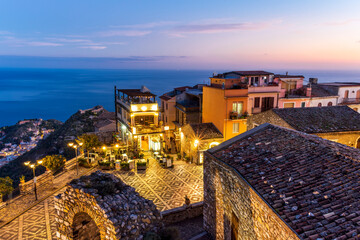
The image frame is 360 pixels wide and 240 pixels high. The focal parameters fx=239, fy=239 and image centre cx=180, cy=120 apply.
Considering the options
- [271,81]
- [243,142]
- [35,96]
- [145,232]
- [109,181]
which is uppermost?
[271,81]

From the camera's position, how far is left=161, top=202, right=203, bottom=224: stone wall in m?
13.5

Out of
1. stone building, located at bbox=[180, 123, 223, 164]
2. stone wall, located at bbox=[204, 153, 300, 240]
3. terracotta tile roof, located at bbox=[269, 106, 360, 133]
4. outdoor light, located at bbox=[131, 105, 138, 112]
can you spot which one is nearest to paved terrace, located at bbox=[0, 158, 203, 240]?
stone building, located at bbox=[180, 123, 223, 164]

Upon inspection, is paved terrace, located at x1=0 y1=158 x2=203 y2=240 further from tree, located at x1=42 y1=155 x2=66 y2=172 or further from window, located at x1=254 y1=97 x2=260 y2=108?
window, located at x1=254 y1=97 x2=260 y2=108

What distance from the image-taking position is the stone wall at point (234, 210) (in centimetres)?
682

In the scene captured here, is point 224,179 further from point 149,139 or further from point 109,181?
point 149,139

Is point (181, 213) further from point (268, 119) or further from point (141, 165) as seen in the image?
point (268, 119)

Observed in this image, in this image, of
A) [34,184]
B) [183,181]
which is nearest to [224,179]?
[183,181]

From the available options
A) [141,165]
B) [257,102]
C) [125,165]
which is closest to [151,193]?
[141,165]

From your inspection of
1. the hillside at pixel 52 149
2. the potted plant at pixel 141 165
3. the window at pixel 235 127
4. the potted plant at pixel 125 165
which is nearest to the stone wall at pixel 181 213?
the potted plant at pixel 141 165

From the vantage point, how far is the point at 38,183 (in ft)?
54.9

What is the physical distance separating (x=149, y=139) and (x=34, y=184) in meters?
13.4

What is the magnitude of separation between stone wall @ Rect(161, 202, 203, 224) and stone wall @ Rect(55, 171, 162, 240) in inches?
208

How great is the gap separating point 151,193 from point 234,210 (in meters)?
8.31

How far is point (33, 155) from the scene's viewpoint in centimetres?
4141
